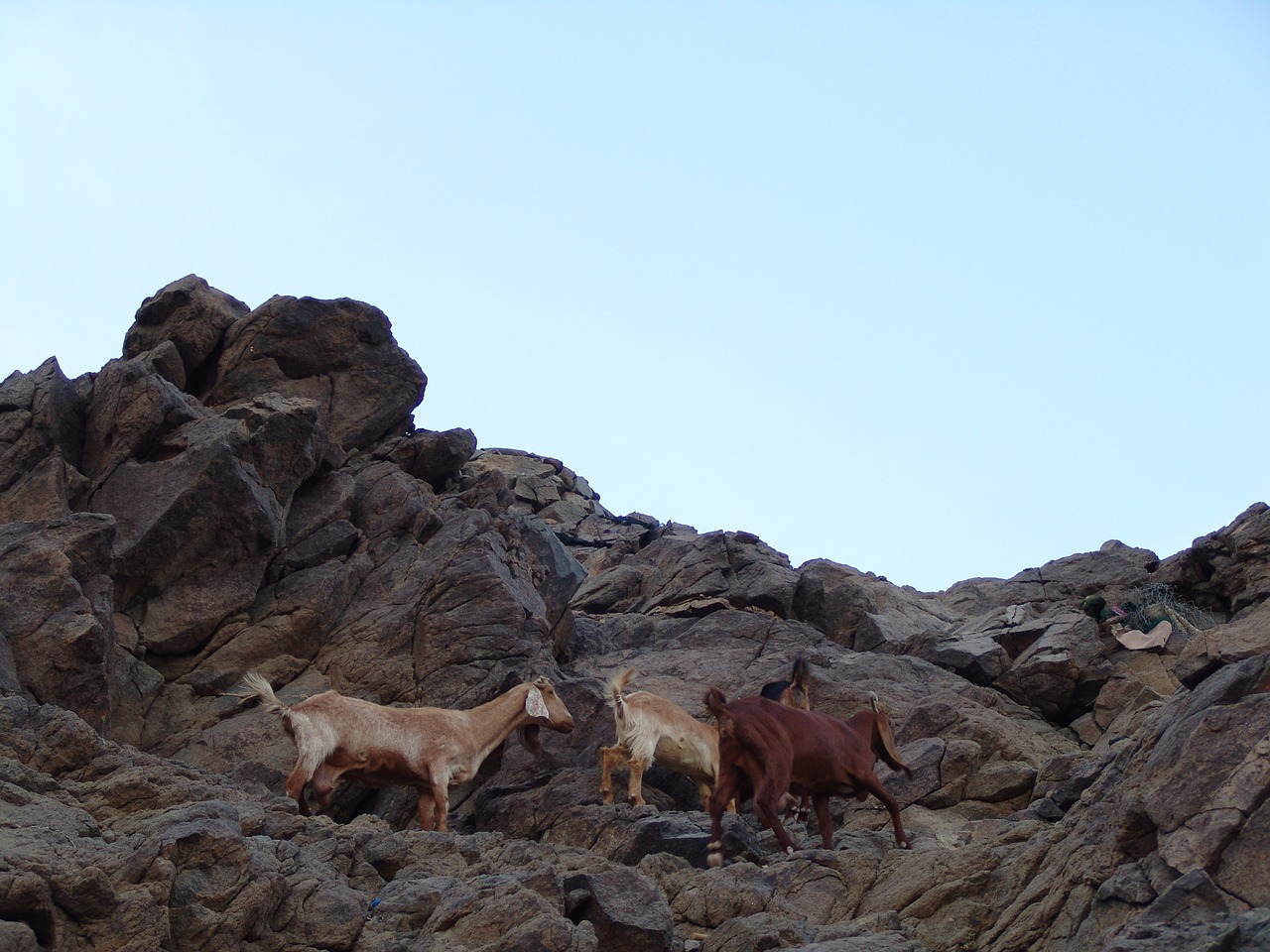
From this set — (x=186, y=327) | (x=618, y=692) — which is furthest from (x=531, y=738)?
(x=186, y=327)

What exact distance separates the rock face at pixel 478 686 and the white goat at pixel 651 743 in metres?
0.69

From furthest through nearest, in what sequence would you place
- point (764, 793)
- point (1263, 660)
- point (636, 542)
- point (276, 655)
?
A: point (636, 542) < point (276, 655) < point (764, 793) < point (1263, 660)

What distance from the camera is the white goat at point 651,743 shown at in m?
19.2

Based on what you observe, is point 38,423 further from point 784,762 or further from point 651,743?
point 784,762

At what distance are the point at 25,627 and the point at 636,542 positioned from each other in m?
27.1

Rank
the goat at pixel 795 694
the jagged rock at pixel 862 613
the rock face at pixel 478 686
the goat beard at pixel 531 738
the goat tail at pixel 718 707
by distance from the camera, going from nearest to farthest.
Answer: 1. the rock face at pixel 478 686
2. the goat tail at pixel 718 707
3. the goat at pixel 795 694
4. the goat beard at pixel 531 738
5. the jagged rock at pixel 862 613

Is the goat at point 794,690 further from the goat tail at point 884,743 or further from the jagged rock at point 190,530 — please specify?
the jagged rock at point 190,530

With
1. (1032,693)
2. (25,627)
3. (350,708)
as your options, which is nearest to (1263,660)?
(350,708)

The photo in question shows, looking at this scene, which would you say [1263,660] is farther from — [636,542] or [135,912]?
[636,542]

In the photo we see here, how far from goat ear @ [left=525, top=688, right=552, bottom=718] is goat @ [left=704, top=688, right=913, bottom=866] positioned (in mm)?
4602

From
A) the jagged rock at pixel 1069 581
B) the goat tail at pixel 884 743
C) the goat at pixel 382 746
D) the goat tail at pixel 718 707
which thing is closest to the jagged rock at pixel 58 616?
the goat at pixel 382 746

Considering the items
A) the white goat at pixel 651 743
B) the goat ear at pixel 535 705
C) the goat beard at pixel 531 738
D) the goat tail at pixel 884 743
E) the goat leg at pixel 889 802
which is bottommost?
the goat leg at pixel 889 802

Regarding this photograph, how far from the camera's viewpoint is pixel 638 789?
62.6 ft

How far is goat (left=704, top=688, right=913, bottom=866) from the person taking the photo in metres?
15.7
